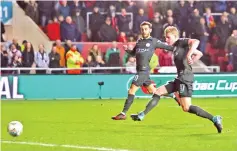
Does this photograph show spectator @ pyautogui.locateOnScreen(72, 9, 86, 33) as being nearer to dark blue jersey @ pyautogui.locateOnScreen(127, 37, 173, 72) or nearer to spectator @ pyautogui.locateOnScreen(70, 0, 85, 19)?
spectator @ pyautogui.locateOnScreen(70, 0, 85, 19)

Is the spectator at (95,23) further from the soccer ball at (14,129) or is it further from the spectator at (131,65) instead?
the soccer ball at (14,129)

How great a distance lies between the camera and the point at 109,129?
14352 millimetres

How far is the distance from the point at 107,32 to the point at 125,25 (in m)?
0.99

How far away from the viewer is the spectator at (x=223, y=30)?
28.3 m

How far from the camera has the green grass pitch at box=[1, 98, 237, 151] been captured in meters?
11.6

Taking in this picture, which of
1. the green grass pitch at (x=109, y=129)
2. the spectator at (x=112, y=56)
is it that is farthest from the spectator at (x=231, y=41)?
the green grass pitch at (x=109, y=129)

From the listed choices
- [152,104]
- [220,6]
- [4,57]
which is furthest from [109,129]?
[220,6]

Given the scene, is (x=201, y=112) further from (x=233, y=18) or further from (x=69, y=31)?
(x=233, y=18)

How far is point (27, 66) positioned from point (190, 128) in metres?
12.4

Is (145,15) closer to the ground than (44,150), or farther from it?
farther from it

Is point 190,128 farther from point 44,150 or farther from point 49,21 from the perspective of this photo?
point 49,21

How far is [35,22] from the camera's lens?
2823 cm

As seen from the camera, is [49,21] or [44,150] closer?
[44,150]

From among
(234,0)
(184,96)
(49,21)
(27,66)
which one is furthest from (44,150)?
(234,0)
